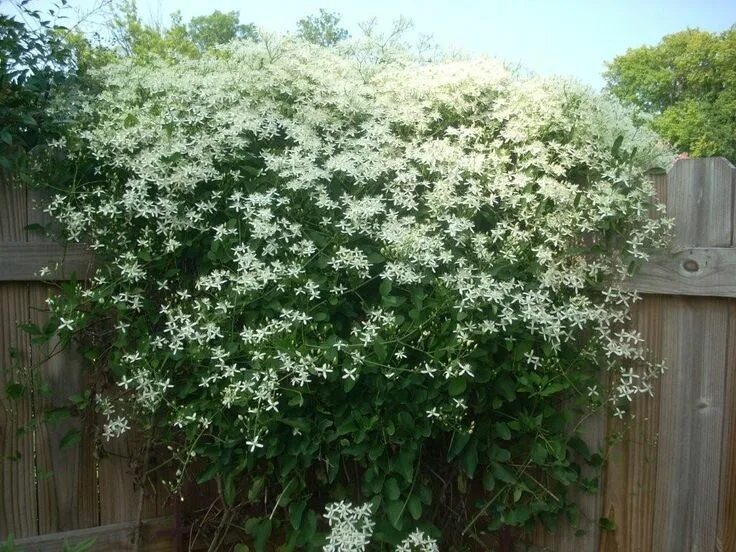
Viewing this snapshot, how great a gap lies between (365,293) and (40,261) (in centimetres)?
137

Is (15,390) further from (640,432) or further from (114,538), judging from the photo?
(640,432)

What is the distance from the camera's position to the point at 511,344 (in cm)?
248

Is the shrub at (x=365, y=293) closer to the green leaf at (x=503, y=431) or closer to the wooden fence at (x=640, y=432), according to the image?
the green leaf at (x=503, y=431)

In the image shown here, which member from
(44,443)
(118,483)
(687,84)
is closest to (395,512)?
(118,483)

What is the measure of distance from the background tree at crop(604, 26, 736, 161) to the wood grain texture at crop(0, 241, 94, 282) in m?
15.4

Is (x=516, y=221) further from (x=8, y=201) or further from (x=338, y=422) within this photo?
(x=8, y=201)

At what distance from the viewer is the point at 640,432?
2824 mm

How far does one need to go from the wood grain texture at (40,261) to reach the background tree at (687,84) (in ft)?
50.5

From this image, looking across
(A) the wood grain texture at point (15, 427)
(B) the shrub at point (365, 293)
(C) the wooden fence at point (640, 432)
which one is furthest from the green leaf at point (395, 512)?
(A) the wood grain texture at point (15, 427)

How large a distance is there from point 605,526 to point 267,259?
1.74 metres

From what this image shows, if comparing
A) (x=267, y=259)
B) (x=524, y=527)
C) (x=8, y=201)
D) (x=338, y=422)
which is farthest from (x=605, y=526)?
(x=8, y=201)

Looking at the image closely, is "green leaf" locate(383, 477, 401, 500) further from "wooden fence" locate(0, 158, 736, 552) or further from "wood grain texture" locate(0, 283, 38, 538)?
"wood grain texture" locate(0, 283, 38, 538)

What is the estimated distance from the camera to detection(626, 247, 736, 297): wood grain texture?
264 cm

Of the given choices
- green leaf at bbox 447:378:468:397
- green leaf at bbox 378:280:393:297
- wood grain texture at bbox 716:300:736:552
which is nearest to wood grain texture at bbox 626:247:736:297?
wood grain texture at bbox 716:300:736:552
